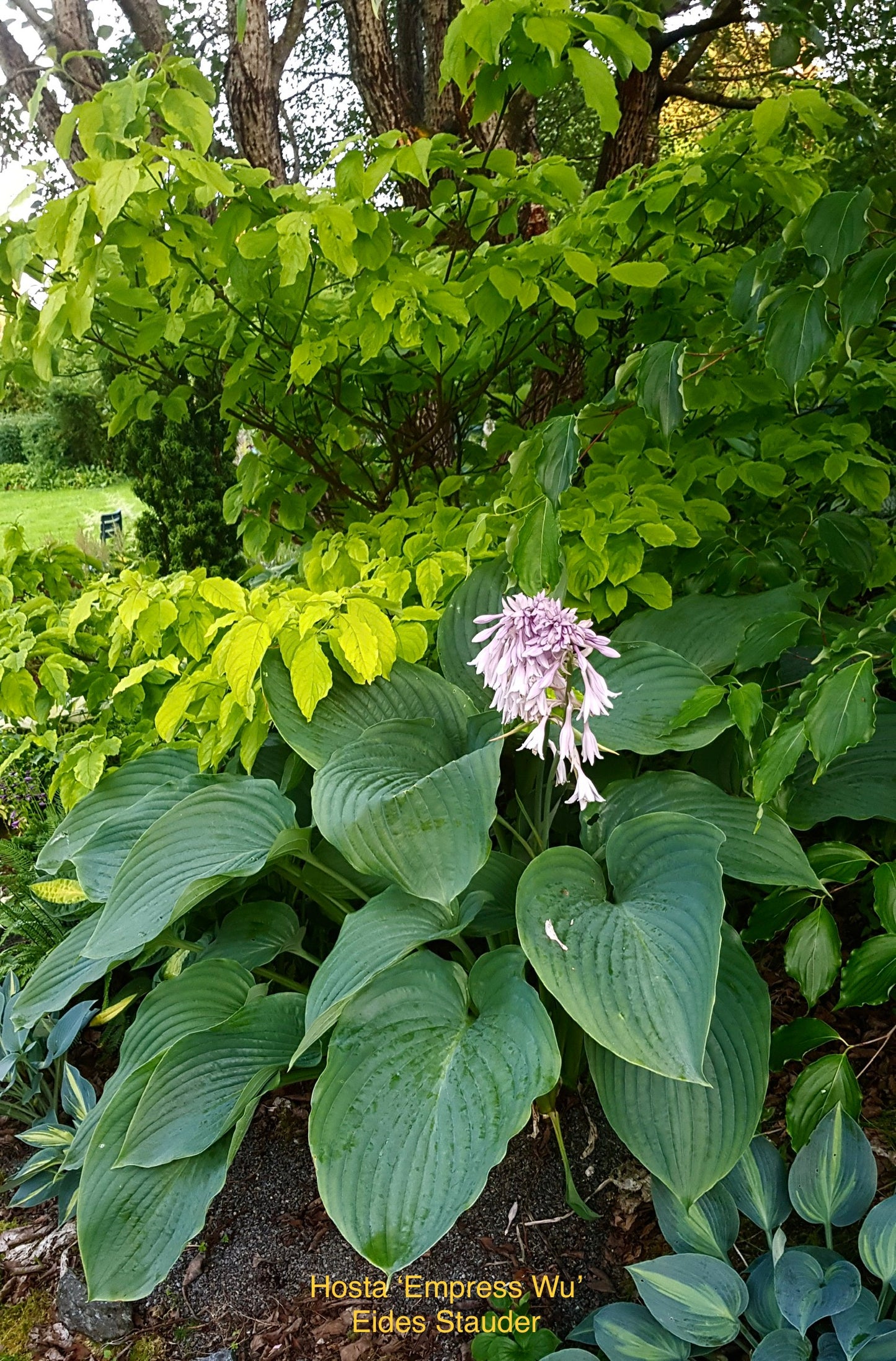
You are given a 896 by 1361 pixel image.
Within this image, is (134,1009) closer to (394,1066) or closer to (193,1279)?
(193,1279)

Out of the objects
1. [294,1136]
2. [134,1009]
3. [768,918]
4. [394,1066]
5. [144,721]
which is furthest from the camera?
[134,1009]

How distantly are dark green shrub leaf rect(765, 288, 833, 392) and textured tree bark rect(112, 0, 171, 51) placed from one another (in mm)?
3866

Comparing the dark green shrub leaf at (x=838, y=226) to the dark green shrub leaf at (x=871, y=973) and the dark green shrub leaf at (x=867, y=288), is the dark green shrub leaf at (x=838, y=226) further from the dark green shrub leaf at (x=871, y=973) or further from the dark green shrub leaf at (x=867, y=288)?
the dark green shrub leaf at (x=871, y=973)

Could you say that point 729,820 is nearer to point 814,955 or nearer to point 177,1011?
point 814,955

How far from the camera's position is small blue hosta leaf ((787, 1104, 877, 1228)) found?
3.54 feet

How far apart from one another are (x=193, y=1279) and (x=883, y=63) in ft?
8.70

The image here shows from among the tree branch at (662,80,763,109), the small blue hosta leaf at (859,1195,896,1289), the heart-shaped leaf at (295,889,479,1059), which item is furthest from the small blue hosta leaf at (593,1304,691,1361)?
the tree branch at (662,80,763,109)

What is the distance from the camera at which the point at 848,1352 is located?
94cm

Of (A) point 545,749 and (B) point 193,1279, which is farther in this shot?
(A) point 545,749

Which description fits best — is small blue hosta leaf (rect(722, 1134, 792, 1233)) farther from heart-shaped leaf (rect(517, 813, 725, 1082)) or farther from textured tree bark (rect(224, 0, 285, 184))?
textured tree bark (rect(224, 0, 285, 184))

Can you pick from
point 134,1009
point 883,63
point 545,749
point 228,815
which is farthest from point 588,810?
point 883,63

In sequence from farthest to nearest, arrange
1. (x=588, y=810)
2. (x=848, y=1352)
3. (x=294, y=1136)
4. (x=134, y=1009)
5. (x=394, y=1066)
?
1. (x=134, y=1009)
2. (x=294, y=1136)
3. (x=588, y=810)
4. (x=394, y=1066)
5. (x=848, y=1352)

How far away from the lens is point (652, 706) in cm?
132

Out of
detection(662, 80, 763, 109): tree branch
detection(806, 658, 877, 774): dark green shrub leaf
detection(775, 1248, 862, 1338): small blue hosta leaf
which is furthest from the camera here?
detection(662, 80, 763, 109): tree branch
